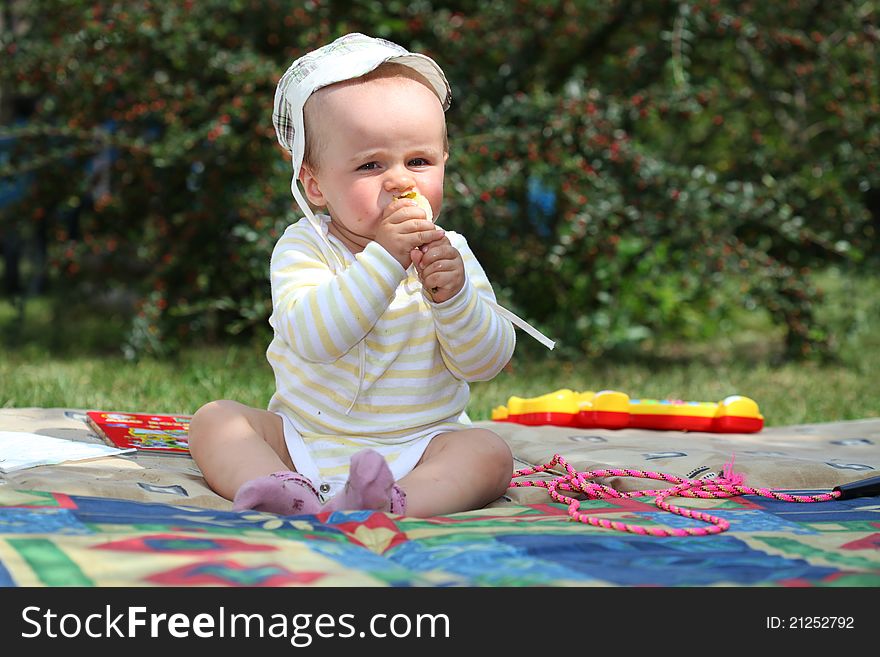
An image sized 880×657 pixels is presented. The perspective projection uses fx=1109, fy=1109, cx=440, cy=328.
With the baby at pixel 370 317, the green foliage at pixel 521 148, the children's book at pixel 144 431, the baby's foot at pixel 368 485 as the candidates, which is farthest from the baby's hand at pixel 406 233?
the green foliage at pixel 521 148

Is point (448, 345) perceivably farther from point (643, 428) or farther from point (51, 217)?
point (51, 217)

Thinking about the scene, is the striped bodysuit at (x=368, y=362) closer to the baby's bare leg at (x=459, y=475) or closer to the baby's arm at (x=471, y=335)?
the baby's arm at (x=471, y=335)

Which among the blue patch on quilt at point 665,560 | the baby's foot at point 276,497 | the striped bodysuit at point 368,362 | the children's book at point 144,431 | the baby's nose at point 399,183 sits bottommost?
the blue patch on quilt at point 665,560

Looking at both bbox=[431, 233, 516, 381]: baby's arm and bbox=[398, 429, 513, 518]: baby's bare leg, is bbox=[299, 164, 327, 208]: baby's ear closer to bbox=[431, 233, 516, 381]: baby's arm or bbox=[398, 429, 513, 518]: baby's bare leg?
bbox=[431, 233, 516, 381]: baby's arm

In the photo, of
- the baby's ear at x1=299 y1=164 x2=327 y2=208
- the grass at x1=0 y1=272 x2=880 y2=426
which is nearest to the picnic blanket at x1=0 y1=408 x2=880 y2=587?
the baby's ear at x1=299 y1=164 x2=327 y2=208

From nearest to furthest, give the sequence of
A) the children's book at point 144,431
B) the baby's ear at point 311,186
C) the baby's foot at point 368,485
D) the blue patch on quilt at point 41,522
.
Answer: the blue patch on quilt at point 41,522, the baby's foot at point 368,485, the baby's ear at point 311,186, the children's book at point 144,431

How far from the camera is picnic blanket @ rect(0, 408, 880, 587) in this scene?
1.41 m

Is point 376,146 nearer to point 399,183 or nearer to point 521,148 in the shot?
point 399,183

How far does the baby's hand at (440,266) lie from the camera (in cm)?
200

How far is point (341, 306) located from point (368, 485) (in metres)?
0.38

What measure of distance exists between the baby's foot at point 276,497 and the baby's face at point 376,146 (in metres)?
0.55

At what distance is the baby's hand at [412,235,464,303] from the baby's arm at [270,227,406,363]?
4 centimetres
